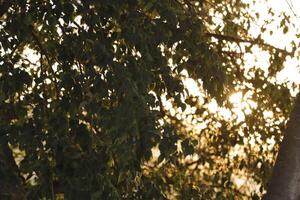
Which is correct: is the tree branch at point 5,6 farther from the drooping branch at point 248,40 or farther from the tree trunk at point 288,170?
the tree trunk at point 288,170

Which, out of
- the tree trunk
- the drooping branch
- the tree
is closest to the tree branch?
the tree

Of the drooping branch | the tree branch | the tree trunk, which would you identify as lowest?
the tree trunk

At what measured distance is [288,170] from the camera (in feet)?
17.6

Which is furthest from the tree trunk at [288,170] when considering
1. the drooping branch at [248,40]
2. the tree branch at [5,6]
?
the tree branch at [5,6]

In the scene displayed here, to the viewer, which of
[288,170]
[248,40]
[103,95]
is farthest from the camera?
[248,40]

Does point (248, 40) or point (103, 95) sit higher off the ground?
point (248, 40)

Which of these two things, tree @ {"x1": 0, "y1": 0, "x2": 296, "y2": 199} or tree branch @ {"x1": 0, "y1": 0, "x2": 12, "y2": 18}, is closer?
tree @ {"x1": 0, "y1": 0, "x2": 296, "y2": 199}

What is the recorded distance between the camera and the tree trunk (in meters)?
5.36

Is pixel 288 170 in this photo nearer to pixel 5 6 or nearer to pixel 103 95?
pixel 103 95

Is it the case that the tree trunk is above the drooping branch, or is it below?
below

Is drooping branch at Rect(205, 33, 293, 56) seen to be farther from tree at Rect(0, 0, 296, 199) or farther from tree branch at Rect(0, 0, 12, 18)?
tree branch at Rect(0, 0, 12, 18)

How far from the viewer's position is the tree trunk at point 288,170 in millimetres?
5363

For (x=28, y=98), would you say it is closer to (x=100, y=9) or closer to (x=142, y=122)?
(x=100, y=9)

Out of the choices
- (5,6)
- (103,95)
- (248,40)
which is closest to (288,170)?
(103,95)
